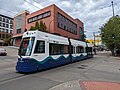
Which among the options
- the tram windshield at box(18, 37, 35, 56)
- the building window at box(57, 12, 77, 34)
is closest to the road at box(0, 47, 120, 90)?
the tram windshield at box(18, 37, 35, 56)

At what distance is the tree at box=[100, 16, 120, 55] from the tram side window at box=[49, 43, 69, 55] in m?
23.6

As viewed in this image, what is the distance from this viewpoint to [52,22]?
4594 centimetres

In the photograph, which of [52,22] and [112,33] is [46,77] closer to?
[112,33]

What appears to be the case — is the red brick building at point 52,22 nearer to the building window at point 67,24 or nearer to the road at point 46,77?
the building window at point 67,24

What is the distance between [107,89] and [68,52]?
33.8 ft

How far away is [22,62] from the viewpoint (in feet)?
33.0

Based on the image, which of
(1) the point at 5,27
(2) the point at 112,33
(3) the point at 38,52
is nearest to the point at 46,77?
(3) the point at 38,52

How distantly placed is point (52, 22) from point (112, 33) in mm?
18731

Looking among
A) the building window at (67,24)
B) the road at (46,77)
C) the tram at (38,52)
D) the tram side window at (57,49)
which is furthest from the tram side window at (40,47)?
the building window at (67,24)

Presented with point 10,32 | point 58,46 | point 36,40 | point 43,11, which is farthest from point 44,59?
point 10,32

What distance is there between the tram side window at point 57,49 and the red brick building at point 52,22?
30.4m

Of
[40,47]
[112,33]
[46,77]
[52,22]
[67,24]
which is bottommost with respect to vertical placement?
[46,77]

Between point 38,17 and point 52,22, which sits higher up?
point 38,17

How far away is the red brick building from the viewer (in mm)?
46556
